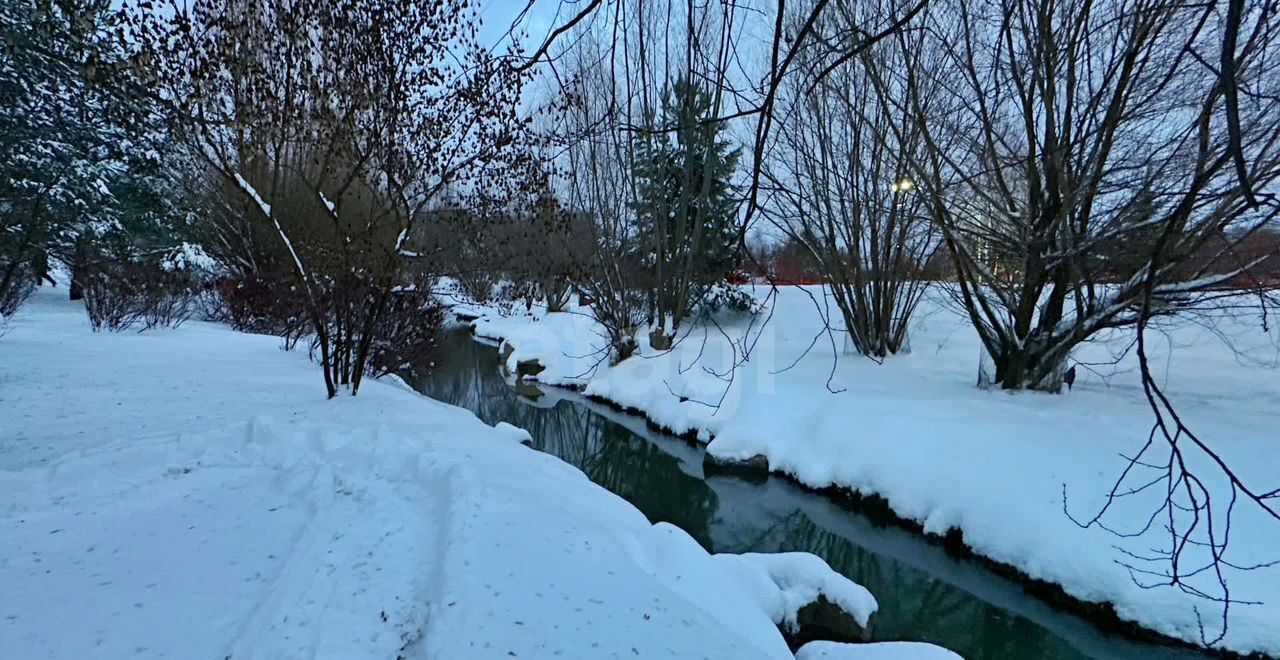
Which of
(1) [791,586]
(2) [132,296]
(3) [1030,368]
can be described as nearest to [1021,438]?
(3) [1030,368]

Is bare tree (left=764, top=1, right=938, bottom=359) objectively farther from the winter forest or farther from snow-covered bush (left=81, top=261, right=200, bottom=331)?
snow-covered bush (left=81, top=261, right=200, bottom=331)

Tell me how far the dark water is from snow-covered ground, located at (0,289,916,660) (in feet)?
4.08

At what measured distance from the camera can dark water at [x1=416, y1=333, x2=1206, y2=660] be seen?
14.5ft

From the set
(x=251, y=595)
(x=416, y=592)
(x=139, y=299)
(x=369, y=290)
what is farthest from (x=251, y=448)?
(x=139, y=299)

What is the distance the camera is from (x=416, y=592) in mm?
2656

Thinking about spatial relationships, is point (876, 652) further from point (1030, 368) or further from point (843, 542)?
point (1030, 368)

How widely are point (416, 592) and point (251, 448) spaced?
8.30 feet

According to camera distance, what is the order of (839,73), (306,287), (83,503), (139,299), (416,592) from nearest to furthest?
(416,592), (83,503), (306,287), (839,73), (139,299)

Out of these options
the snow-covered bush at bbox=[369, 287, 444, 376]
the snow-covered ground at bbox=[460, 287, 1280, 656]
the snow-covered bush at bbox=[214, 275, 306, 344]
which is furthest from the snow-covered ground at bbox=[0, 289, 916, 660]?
the snow-covered bush at bbox=[214, 275, 306, 344]

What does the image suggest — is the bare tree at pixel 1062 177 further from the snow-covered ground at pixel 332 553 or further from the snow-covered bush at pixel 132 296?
the snow-covered bush at pixel 132 296

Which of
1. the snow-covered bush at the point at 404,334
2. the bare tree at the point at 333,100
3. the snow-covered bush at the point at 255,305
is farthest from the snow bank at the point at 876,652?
the snow-covered bush at the point at 255,305

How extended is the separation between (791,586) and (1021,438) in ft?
12.6

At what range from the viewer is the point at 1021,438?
6.33m

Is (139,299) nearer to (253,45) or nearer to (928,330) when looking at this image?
Result: (253,45)
